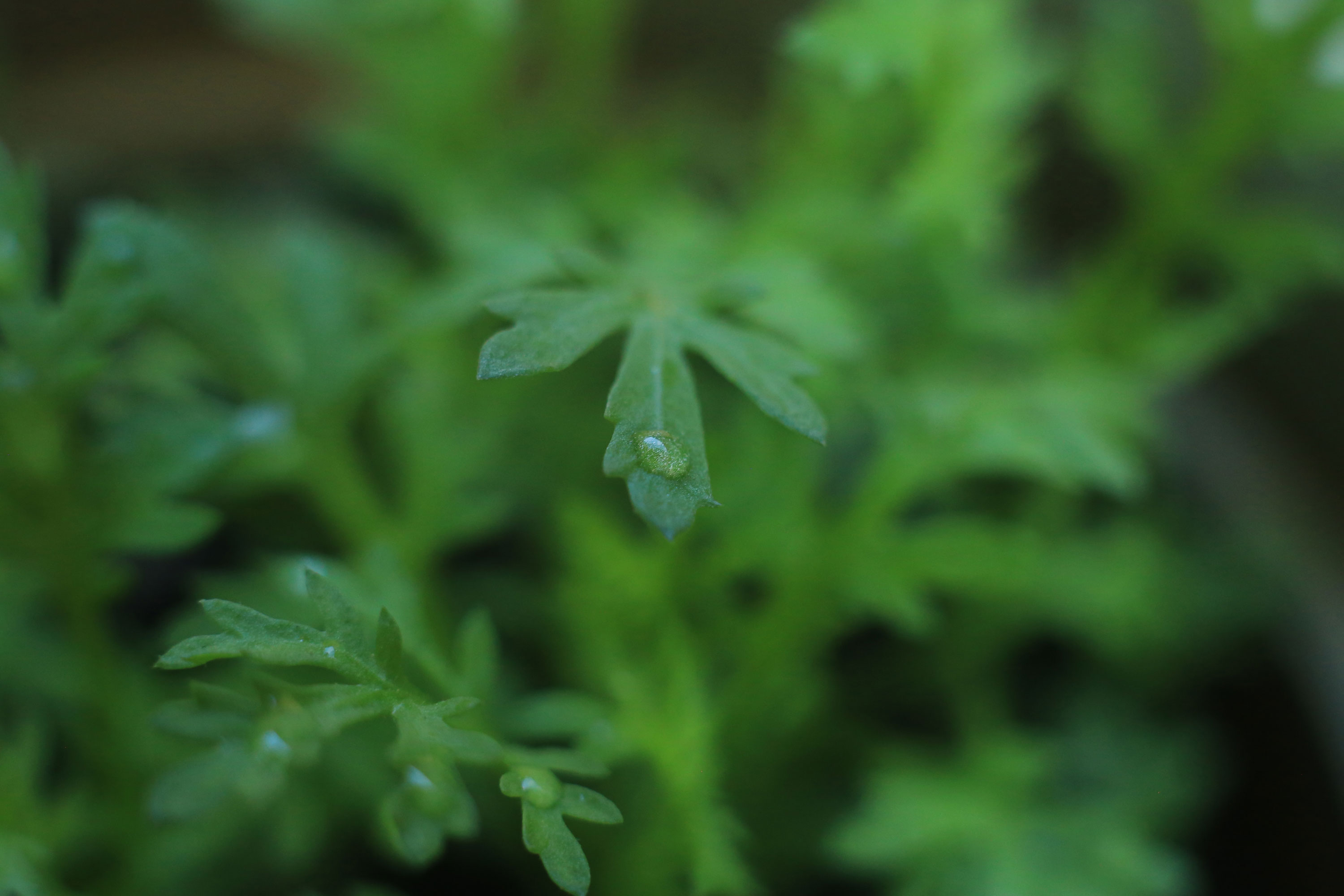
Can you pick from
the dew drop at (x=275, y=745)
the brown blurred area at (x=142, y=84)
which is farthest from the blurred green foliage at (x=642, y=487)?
the brown blurred area at (x=142, y=84)

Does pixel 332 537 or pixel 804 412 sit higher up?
pixel 332 537

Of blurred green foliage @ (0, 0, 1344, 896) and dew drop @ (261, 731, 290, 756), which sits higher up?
blurred green foliage @ (0, 0, 1344, 896)

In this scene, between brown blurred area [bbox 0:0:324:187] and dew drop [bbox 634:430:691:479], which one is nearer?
dew drop [bbox 634:430:691:479]

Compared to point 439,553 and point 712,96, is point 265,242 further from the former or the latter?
point 712,96

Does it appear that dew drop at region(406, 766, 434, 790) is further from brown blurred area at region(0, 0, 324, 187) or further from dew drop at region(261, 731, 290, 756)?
brown blurred area at region(0, 0, 324, 187)

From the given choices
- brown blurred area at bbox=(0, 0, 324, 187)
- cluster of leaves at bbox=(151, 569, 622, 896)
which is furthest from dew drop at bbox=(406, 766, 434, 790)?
brown blurred area at bbox=(0, 0, 324, 187)

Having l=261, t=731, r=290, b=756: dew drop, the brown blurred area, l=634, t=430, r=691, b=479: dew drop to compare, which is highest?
the brown blurred area

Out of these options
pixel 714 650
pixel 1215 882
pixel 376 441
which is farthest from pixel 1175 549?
pixel 376 441
